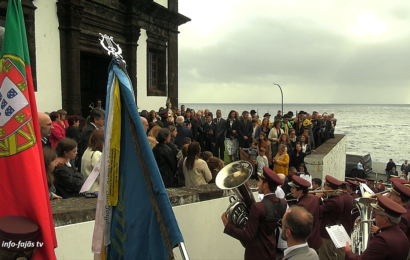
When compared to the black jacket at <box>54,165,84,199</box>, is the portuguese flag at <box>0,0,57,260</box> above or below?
above

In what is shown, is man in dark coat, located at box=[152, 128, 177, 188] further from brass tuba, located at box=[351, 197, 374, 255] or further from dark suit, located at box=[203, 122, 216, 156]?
dark suit, located at box=[203, 122, 216, 156]

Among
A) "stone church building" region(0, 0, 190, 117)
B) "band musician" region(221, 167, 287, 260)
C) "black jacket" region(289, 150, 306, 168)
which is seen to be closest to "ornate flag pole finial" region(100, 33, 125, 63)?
"band musician" region(221, 167, 287, 260)

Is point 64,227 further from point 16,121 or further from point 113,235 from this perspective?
point 16,121

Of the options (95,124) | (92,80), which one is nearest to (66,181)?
(95,124)

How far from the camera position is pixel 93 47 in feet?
41.1

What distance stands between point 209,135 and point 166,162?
6.11m

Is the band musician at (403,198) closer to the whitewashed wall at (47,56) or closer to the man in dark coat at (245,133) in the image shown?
the man in dark coat at (245,133)

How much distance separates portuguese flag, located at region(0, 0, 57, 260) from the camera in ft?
7.64

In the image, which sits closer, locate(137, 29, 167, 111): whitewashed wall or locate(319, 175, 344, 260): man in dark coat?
locate(319, 175, 344, 260): man in dark coat

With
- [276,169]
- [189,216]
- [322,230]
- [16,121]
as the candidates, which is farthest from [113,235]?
[276,169]

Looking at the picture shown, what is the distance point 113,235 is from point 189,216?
200 cm

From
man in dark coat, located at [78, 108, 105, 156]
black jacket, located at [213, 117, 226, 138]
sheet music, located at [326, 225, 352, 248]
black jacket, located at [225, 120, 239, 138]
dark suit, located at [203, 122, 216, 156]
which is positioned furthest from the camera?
dark suit, located at [203, 122, 216, 156]

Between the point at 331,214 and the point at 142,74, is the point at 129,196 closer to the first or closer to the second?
the point at 331,214

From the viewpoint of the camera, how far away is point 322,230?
633 cm
